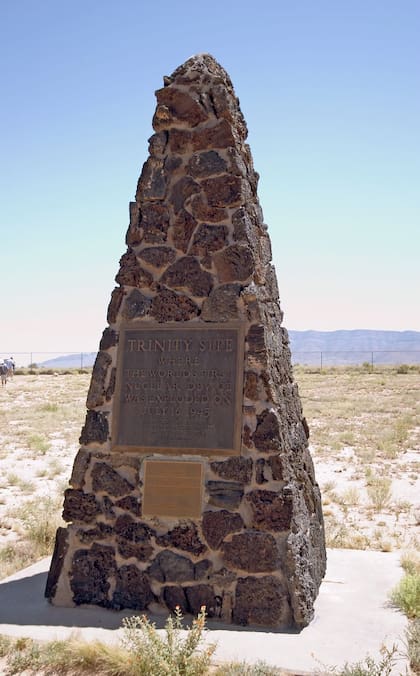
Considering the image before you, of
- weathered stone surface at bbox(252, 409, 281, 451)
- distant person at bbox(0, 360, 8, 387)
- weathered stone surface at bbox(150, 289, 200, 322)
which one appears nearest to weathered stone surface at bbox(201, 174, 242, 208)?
weathered stone surface at bbox(150, 289, 200, 322)

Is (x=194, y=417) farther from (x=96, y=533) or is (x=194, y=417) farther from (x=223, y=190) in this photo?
(x=223, y=190)

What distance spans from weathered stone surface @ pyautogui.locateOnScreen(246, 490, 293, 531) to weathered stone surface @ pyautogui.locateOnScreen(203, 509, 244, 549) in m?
0.14

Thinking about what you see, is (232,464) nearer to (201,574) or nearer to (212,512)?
(212,512)

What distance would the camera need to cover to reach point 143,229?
611cm

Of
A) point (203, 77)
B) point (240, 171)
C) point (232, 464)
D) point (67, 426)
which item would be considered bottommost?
point (67, 426)

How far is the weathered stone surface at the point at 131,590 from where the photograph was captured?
5.62 metres

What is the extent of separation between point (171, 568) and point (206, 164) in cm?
326

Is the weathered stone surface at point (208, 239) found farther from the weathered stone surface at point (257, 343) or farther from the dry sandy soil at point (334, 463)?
the dry sandy soil at point (334, 463)

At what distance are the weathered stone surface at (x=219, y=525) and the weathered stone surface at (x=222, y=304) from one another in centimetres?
151

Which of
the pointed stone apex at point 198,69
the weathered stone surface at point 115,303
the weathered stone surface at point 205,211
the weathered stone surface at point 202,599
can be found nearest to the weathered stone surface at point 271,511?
the weathered stone surface at point 202,599

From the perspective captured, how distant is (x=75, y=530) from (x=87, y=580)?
0.40 meters

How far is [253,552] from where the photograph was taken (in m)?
5.38

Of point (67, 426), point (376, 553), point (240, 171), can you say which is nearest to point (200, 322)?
point (240, 171)

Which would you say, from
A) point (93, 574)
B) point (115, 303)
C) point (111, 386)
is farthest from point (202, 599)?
point (115, 303)
